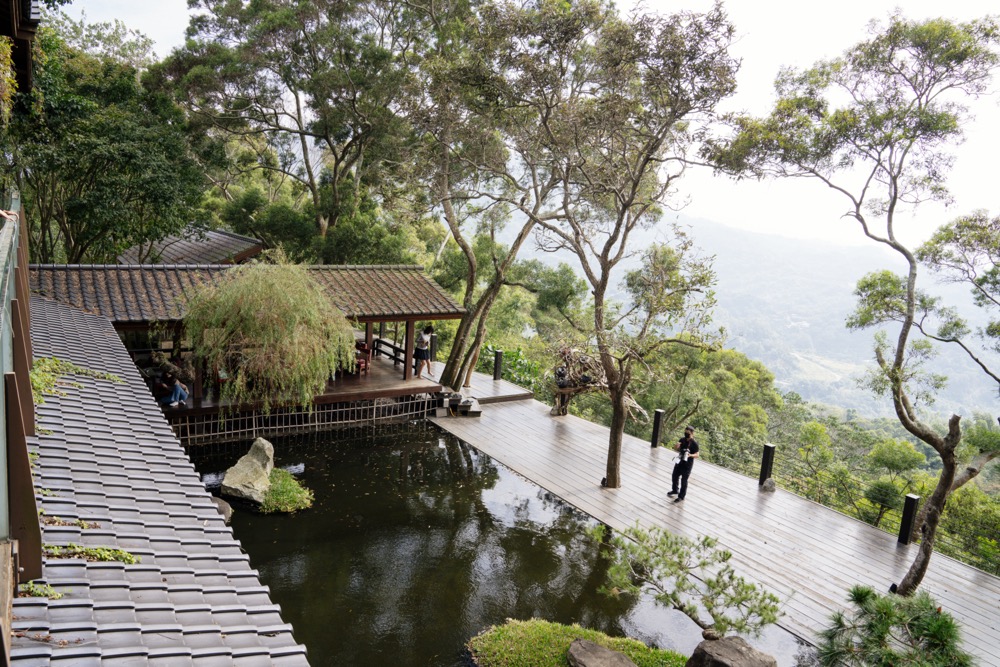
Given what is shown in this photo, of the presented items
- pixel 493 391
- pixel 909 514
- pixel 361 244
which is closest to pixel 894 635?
pixel 909 514

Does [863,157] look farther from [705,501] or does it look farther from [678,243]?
[705,501]

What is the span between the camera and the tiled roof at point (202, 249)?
16844 millimetres

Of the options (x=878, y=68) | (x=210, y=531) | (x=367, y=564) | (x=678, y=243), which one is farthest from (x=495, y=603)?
(x=878, y=68)

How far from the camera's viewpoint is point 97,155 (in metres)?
13.5

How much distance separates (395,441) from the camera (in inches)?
528

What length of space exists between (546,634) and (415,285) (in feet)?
30.2

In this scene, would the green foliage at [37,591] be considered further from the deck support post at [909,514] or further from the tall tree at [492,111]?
the deck support post at [909,514]

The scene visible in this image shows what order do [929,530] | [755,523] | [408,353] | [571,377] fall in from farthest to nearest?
[571,377], [408,353], [755,523], [929,530]

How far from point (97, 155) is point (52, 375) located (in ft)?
30.7

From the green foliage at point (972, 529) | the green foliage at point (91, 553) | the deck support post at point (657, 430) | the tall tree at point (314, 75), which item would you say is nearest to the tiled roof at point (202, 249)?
the tall tree at point (314, 75)

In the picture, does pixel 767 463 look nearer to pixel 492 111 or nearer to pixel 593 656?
pixel 593 656

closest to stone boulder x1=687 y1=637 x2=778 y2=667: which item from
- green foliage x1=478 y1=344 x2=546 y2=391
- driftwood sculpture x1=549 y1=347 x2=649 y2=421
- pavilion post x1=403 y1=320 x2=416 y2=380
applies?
driftwood sculpture x1=549 y1=347 x2=649 y2=421

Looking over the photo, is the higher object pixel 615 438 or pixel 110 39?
pixel 110 39

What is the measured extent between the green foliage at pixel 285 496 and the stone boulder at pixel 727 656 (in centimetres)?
613
